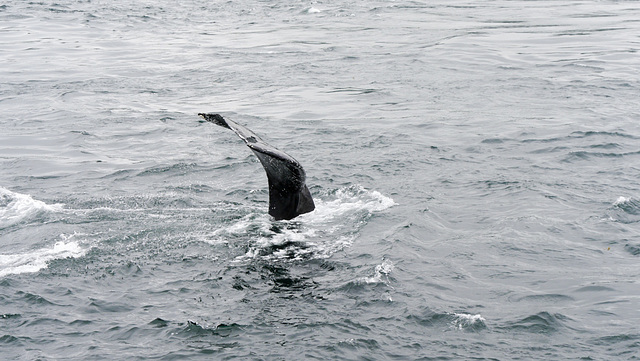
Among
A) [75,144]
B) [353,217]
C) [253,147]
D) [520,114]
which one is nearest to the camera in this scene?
[253,147]

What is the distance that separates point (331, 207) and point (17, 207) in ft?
15.8

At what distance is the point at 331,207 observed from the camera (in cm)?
1196

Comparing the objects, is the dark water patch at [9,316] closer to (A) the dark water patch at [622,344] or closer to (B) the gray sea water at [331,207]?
(B) the gray sea water at [331,207]

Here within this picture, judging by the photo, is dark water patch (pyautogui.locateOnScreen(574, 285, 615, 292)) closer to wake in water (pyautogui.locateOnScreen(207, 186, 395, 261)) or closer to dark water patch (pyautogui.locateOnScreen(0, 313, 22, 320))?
wake in water (pyautogui.locateOnScreen(207, 186, 395, 261))

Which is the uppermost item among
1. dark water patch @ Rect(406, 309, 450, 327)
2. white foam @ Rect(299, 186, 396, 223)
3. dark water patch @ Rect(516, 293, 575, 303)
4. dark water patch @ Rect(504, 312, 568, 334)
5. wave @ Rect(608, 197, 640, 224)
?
wave @ Rect(608, 197, 640, 224)

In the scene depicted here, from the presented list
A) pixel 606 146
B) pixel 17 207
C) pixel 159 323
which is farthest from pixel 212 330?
pixel 606 146

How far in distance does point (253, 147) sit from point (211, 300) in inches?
83.8

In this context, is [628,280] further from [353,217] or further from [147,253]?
[147,253]

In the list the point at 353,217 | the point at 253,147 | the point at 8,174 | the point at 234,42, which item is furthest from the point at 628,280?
the point at 234,42

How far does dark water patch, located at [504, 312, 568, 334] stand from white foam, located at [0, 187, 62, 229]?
7.23 meters

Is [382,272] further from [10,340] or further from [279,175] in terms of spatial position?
[10,340]

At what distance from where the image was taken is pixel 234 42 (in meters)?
28.4

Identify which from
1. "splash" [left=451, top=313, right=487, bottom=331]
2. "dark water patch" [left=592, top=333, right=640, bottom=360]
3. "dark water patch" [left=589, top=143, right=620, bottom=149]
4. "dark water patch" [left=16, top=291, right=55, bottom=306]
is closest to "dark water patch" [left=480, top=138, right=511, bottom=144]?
"dark water patch" [left=589, top=143, right=620, bottom=149]

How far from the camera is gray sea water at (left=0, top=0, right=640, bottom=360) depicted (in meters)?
8.33
